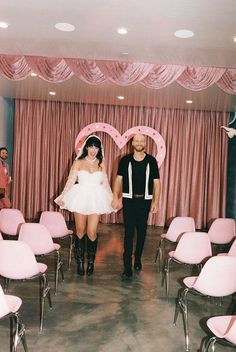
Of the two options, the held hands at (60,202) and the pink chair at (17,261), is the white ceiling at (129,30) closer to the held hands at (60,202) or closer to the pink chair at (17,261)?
the held hands at (60,202)

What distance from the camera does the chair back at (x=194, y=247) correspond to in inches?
137

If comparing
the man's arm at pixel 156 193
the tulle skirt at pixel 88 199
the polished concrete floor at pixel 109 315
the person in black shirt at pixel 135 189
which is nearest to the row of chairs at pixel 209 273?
the polished concrete floor at pixel 109 315

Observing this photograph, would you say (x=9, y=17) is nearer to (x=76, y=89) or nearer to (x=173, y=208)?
(x=76, y=89)

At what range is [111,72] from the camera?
4863 millimetres

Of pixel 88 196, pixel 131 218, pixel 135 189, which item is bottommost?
pixel 131 218

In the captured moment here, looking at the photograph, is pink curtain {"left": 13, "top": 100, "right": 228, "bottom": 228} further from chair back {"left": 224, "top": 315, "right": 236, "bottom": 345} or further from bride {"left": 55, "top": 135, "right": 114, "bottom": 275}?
chair back {"left": 224, "top": 315, "right": 236, "bottom": 345}

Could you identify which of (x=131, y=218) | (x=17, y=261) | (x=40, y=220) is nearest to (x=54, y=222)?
(x=40, y=220)

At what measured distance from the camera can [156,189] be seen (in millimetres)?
4453

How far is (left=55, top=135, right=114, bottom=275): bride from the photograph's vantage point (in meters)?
4.41

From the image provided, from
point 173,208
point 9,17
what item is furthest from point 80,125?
point 9,17

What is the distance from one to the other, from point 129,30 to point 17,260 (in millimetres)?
2704

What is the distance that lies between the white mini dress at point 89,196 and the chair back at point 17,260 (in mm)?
1544

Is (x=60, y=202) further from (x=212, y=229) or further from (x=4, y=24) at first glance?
(x=4, y=24)

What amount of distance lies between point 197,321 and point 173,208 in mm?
5598
